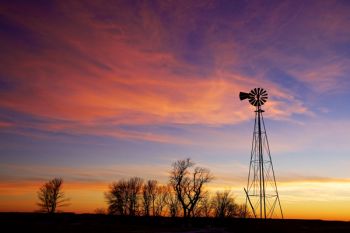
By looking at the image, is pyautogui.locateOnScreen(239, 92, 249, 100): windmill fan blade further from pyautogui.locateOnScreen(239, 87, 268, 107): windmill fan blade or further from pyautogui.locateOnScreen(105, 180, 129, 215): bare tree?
pyautogui.locateOnScreen(105, 180, 129, 215): bare tree

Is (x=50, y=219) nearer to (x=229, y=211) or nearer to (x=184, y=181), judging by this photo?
(x=184, y=181)

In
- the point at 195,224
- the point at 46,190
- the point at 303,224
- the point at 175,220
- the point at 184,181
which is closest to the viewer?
the point at 303,224

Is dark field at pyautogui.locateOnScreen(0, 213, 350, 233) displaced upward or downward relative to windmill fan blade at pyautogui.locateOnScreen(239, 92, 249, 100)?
downward

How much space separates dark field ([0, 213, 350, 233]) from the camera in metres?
49.8

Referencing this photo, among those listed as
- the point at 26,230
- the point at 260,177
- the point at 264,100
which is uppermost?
the point at 264,100

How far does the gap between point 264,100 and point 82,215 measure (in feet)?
128

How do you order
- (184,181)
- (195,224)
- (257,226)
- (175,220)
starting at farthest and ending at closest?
(184,181)
(175,220)
(195,224)
(257,226)

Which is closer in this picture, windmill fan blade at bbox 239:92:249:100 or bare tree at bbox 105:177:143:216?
windmill fan blade at bbox 239:92:249:100

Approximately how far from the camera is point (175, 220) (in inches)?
2697

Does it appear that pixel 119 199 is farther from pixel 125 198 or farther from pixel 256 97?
pixel 256 97

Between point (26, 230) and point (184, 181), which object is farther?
point (184, 181)

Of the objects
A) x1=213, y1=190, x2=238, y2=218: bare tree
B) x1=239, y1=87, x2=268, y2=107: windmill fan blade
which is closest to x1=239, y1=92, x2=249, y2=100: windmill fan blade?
x1=239, y1=87, x2=268, y2=107: windmill fan blade

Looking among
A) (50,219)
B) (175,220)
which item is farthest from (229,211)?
(50,219)

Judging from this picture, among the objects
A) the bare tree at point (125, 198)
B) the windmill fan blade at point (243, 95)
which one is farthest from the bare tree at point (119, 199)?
the windmill fan blade at point (243, 95)
